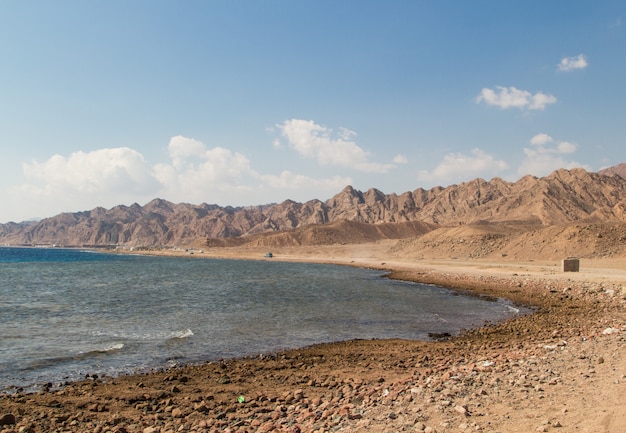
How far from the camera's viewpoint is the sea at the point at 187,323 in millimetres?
17156

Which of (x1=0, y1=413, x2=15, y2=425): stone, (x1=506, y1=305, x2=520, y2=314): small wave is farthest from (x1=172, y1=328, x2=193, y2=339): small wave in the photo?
(x1=506, y1=305, x2=520, y2=314): small wave

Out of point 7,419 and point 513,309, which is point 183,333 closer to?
point 7,419

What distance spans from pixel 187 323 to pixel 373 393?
17.1 metres

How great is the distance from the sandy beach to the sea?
2.37 meters

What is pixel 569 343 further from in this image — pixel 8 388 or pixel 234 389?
pixel 8 388

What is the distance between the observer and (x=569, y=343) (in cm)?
1535

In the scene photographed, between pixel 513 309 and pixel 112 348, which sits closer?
pixel 112 348

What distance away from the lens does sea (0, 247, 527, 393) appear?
675 inches

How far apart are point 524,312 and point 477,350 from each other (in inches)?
A: 543

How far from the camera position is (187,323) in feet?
84.3

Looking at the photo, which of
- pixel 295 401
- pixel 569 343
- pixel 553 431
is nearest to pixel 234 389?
pixel 295 401

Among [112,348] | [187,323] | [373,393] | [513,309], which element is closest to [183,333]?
[187,323]

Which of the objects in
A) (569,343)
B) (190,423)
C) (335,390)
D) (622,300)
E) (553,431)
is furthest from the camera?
(622,300)

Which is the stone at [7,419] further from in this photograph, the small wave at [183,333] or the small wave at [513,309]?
the small wave at [513,309]
